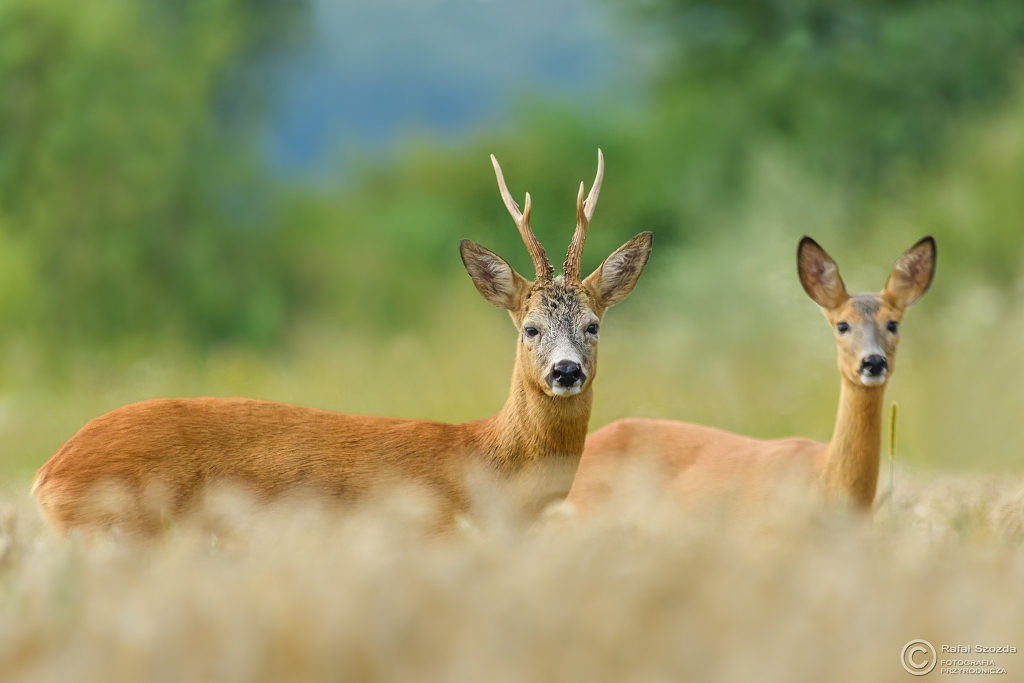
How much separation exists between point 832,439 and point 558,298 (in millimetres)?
906

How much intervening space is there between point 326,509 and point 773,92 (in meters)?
12.1

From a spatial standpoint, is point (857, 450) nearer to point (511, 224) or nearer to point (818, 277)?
point (818, 277)

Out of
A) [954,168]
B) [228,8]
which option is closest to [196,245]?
[228,8]

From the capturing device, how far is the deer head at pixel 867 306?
3.62 meters

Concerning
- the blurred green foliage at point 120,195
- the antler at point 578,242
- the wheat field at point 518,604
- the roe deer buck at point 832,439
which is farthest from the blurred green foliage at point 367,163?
the wheat field at point 518,604

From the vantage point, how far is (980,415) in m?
7.18

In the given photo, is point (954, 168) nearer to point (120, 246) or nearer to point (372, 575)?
point (120, 246)

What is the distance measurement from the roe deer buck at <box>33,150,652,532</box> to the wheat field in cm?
61

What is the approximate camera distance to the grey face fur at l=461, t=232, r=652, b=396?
3.27 m

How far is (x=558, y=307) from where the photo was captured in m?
3.42

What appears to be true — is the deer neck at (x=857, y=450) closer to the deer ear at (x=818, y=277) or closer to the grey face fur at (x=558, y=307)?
the deer ear at (x=818, y=277)

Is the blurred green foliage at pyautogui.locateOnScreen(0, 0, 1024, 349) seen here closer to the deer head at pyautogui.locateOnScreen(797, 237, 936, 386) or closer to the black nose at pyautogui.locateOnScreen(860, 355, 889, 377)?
the deer head at pyautogui.locateOnScreen(797, 237, 936, 386)

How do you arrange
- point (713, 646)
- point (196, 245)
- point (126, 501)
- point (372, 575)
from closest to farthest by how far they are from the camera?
point (713, 646), point (372, 575), point (126, 501), point (196, 245)

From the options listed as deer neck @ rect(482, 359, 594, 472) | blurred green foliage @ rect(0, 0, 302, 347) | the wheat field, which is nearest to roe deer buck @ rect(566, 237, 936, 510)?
deer neck @ rect(482, 359, 594, 472)
